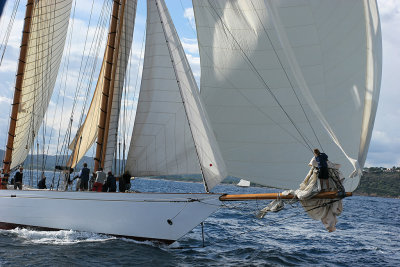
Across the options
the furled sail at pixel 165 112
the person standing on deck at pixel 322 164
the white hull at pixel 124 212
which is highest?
the furled sail at pixel 165 112

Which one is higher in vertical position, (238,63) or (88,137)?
(238,63)

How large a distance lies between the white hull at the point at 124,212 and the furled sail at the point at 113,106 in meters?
2.55

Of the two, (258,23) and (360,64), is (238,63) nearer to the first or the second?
(258,23)

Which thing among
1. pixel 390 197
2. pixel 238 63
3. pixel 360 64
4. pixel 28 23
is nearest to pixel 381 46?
pixel 360 64

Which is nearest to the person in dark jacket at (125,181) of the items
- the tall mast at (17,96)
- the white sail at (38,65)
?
the tall mast at (17,96)

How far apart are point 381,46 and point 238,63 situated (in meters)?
4.41

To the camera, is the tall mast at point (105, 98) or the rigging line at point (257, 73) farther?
the tall mast at point (105, 98)

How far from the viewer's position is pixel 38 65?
21.7m

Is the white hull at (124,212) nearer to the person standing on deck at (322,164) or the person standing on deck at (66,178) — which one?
the person standing on deck at (66,178)

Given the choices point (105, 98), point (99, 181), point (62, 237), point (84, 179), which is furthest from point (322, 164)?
point (62, 237)

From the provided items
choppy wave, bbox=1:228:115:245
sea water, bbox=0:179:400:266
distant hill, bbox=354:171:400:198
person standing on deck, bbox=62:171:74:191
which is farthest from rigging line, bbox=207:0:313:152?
distant hill, bbox=354:171:400:198

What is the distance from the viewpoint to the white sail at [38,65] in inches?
842

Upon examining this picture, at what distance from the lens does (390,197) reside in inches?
5664

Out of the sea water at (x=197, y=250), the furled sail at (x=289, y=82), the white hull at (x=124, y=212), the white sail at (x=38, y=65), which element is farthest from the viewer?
the white sail at (x=38, y=65)
